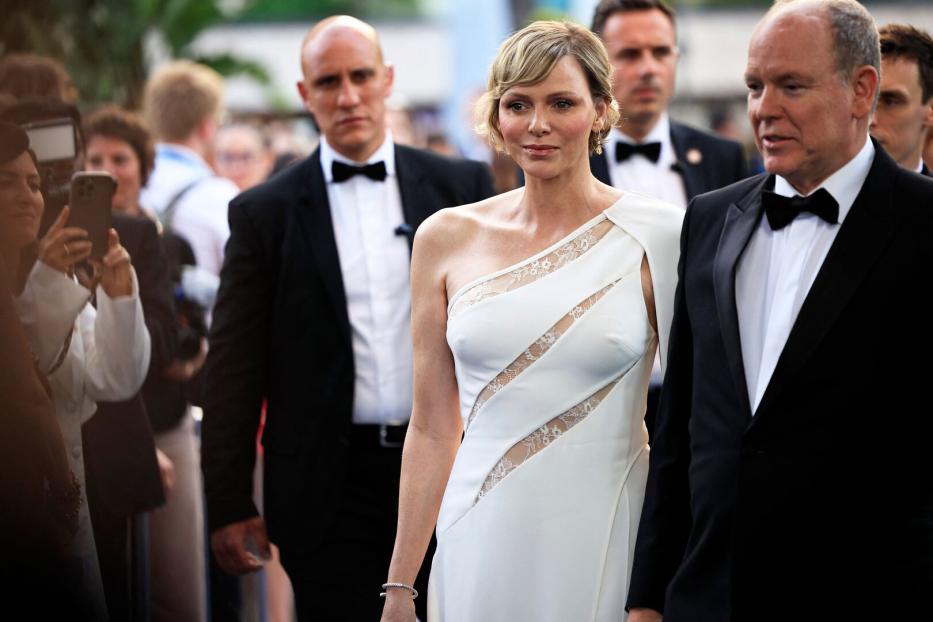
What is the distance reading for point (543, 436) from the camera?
161 inches

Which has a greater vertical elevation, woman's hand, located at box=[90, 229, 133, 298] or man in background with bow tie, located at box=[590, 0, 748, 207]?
man in background with bow tie, located at box=[590, 0, 748, 207]

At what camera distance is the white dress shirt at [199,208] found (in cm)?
788

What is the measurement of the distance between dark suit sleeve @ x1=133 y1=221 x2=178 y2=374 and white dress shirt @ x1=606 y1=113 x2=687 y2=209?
203 centimetres

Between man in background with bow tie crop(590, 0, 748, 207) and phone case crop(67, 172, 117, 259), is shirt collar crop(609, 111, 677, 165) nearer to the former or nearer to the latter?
man in background with bow tie crop(590, 0, 748, 207)

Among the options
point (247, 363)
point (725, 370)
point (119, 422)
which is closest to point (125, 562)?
point (119, 422)

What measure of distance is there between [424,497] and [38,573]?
1257 mm

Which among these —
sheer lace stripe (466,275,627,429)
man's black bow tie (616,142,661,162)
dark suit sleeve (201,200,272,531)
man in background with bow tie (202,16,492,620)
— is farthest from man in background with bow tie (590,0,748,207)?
sheer lace stripe (466,275,627,429)

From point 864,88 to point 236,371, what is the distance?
2746mm

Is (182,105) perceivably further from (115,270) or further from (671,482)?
(671,482)

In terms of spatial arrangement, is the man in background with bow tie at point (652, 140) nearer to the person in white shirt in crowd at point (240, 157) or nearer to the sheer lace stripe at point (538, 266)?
the sheer lace stripe at point (538, 266)

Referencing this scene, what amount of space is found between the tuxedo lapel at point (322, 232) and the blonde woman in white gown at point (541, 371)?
95 centimetres

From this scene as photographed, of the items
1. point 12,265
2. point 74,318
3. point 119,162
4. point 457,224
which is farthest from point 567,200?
point 119,162

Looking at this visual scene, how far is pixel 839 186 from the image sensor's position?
3.48m

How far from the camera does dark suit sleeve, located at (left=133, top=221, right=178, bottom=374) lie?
5427mm
